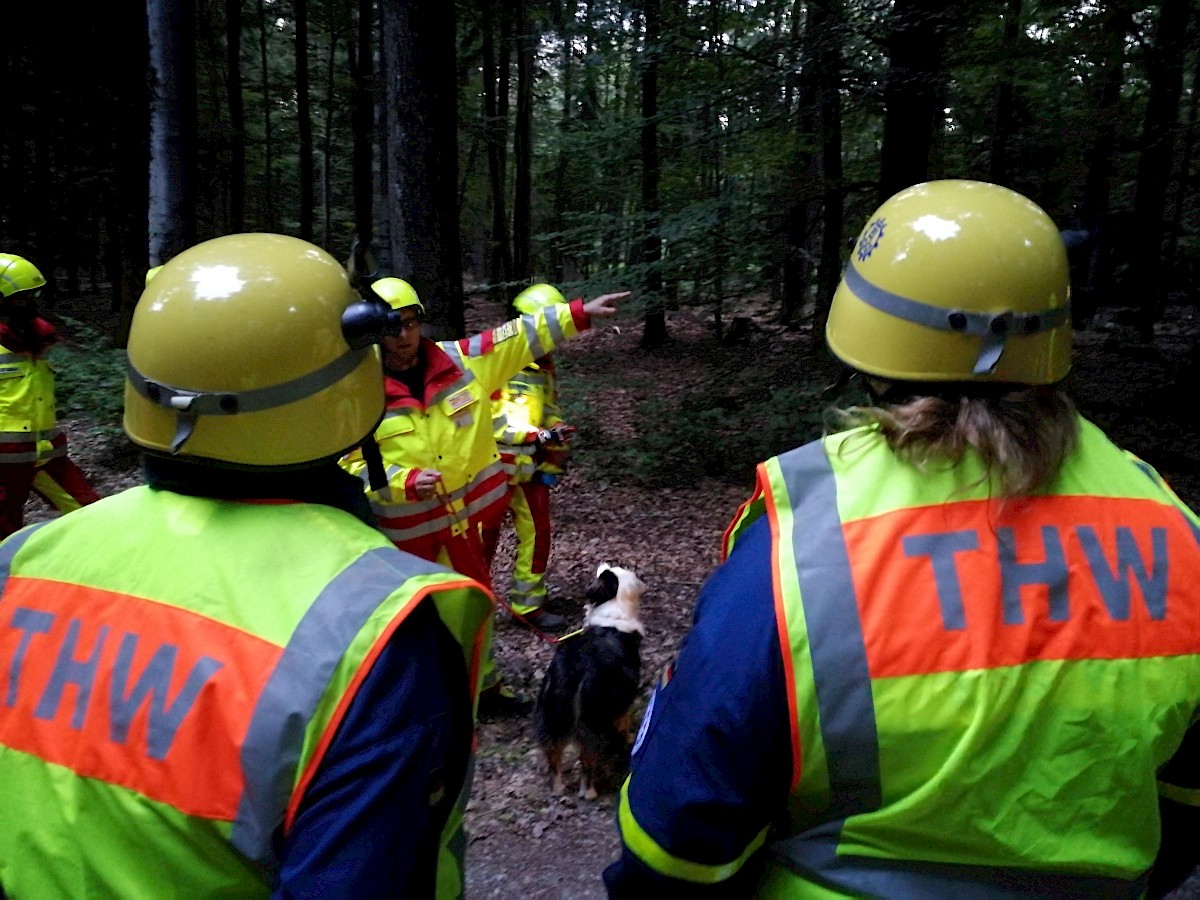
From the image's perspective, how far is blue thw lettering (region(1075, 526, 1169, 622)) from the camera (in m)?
1.46

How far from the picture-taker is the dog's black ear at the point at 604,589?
4676mm

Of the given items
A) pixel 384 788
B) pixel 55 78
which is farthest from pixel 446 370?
pixel 55 78

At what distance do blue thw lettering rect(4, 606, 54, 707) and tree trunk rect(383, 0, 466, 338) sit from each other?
219 inches

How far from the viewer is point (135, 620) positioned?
1.49 metres

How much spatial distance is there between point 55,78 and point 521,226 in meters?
9.61

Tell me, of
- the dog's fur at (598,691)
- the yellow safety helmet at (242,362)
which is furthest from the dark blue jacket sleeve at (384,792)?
the dog's fur at (598,691)

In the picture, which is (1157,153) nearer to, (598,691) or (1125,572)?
(598,691)

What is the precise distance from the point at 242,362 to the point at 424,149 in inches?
227

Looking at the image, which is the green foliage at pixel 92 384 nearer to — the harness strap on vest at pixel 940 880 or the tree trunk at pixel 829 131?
the tree trunk at pixel 829 131

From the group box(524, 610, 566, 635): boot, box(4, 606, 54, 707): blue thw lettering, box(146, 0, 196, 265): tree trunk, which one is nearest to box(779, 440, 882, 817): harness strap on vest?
box(4, 606, 54, 707): blue thw lettering

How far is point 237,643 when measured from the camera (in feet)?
4.60

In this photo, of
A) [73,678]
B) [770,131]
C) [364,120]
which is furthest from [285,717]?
[364,120]

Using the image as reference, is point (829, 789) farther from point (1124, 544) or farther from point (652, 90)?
point (652, 90)

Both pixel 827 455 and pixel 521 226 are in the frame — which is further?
pixel 521 226
